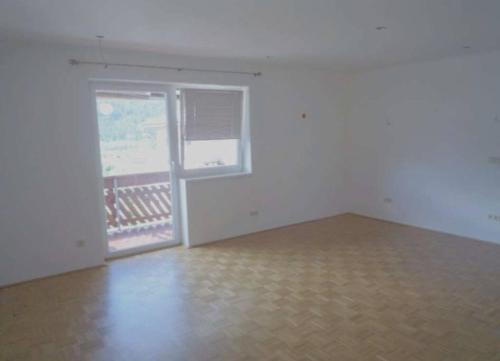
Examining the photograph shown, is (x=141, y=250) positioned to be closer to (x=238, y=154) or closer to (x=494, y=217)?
(x=238, y=154)

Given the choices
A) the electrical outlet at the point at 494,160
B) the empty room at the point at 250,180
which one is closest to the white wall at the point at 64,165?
the empty room at the point at 250,180

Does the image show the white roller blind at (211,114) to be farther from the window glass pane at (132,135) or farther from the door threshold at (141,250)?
the door threshold at (141,250)

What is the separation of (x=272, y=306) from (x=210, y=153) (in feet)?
8.53

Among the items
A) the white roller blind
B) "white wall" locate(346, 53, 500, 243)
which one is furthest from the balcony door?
"white wall" locate(346, 53, 500, 243)

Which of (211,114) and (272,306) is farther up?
(211,114)

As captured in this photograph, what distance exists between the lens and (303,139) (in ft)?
18.8

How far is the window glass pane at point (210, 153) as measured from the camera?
490cm

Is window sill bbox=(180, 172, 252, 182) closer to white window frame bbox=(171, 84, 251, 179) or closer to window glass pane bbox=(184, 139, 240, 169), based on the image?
white window frame bbox=(171, 84, 251, 179)

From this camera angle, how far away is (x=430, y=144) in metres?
5.11

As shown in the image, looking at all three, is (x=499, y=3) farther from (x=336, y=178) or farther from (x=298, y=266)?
(x=336, y=178)

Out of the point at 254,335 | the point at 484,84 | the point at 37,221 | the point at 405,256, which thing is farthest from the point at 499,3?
the point at 37,221

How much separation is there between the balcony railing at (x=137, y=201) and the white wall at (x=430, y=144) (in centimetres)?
329

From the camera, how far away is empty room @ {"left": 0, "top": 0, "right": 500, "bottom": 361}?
8.79 ft

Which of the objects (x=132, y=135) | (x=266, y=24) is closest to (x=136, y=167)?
(x=132, y=135)
